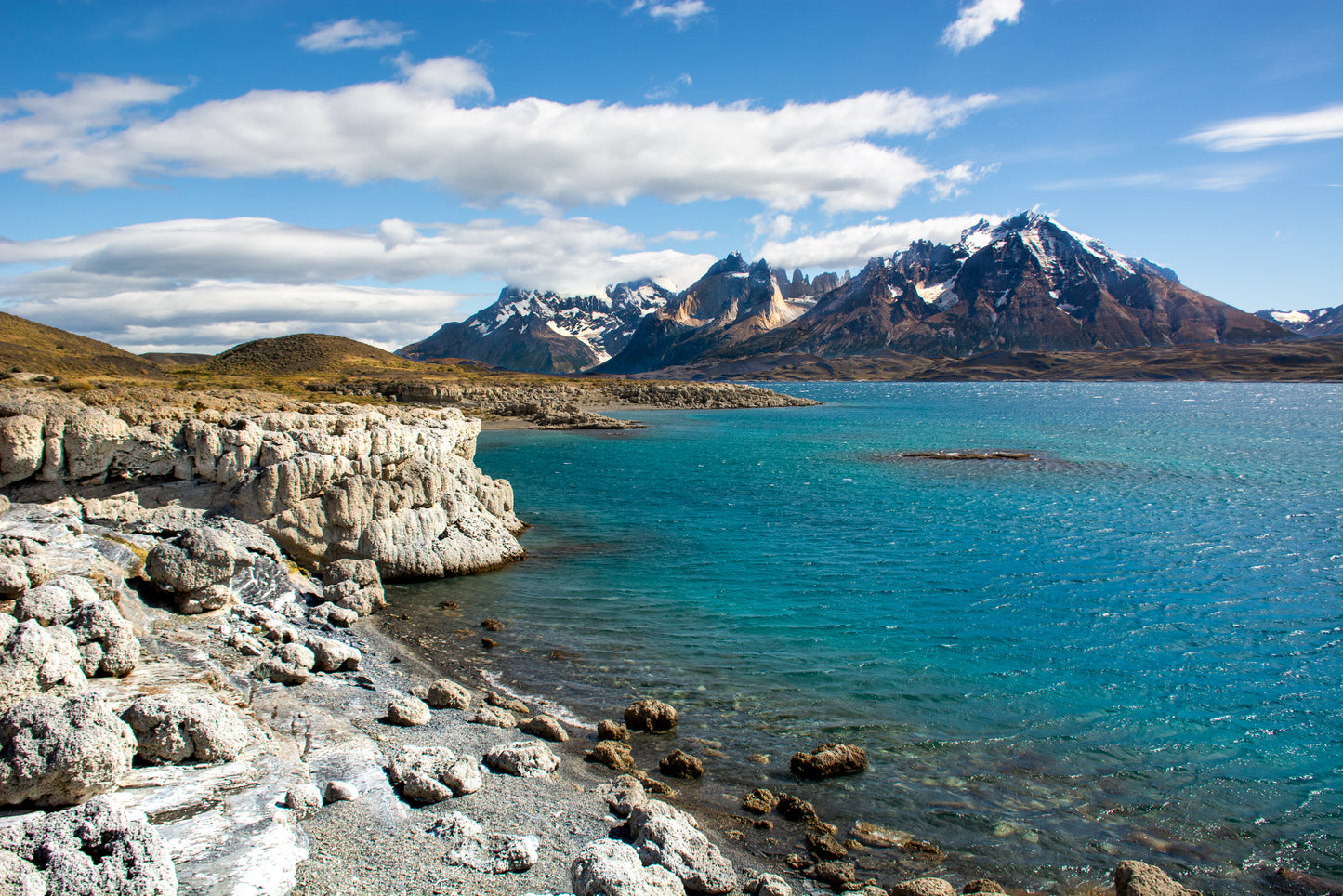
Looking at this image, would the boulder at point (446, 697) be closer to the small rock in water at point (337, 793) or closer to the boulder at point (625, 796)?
the boulder at point (625, 796)

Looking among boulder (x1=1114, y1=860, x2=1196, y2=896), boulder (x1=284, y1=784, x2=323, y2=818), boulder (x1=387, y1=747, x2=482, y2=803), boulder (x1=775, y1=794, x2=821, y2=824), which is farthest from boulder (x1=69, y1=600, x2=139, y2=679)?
boulder (x1=1114, y1=860, x2=1196, y2=896)

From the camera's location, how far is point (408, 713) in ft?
42.2

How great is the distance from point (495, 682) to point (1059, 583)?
770 inches

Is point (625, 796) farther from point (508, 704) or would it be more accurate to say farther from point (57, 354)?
point (57, 354)

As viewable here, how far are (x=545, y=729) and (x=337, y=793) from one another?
4.57 metres

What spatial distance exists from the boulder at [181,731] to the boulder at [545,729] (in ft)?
16.5

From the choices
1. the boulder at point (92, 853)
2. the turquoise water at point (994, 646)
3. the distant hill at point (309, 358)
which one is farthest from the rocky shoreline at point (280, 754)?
the distant hill at point (309, 358)

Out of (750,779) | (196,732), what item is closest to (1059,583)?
(750,779)

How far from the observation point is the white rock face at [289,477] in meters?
21.4

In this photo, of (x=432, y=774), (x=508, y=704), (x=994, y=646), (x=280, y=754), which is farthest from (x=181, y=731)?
(x=994, y=646)

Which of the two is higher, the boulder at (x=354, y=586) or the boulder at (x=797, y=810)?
the boulder at (x=354, y=586)

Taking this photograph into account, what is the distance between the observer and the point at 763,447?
2980 inches

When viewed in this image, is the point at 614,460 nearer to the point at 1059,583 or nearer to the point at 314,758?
→ the point at 1059,583

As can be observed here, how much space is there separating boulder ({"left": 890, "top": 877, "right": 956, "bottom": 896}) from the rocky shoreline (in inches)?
1.6
